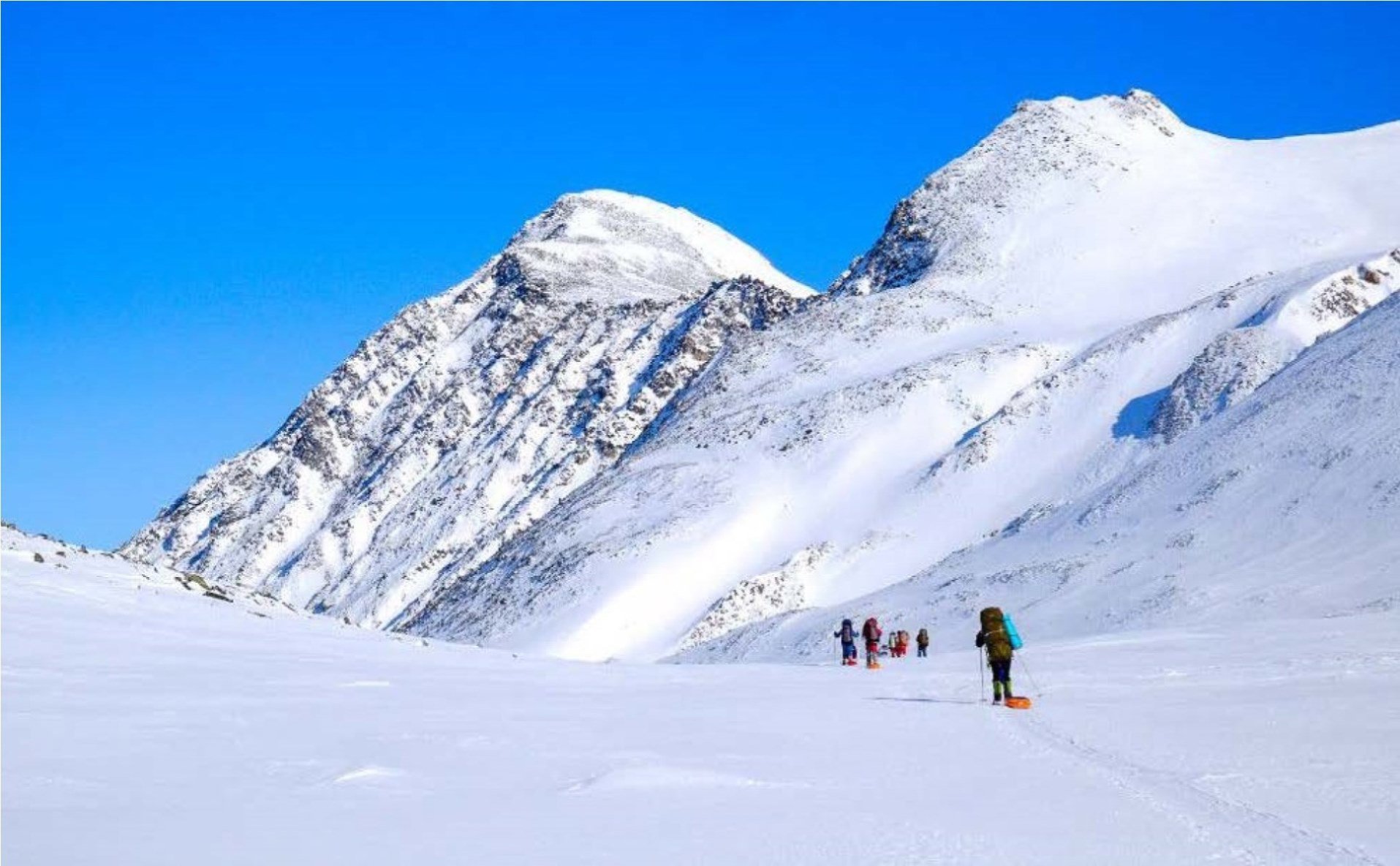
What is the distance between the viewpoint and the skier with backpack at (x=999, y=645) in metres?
19.0

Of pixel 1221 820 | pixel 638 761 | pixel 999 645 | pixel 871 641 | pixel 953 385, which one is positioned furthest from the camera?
pixel 953 385

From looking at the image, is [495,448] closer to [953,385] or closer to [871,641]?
[953,385]

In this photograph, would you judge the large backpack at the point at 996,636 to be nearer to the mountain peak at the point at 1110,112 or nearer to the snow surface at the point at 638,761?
the snow surface at the point at 638,761

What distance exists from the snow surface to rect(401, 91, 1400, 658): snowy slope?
193 feet

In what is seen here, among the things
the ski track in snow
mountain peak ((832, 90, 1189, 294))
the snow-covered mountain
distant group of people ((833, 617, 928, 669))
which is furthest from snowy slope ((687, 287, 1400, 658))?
mountain peak ((832, 90, 1189, 294))

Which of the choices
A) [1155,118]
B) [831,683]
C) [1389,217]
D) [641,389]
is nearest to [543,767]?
[831,683]

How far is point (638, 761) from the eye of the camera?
12.1 m

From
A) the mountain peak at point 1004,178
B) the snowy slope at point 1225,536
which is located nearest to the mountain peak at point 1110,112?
the mountain peak at point 1004,178

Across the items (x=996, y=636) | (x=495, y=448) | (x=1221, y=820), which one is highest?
(x=495, y=448)

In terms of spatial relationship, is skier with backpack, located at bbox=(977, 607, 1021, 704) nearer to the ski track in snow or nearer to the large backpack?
the large backpack

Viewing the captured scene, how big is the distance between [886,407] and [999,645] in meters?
82.1

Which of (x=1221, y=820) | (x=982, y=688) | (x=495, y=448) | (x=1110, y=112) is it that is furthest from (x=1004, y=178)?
(x=1221, y=820)

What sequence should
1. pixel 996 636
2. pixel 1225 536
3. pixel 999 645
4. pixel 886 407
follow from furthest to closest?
1. pixel 886 407
2. pixel 1225 536
3. pixel 996 636
4. pixel 999 645

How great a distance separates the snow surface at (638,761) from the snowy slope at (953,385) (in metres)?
58.7
